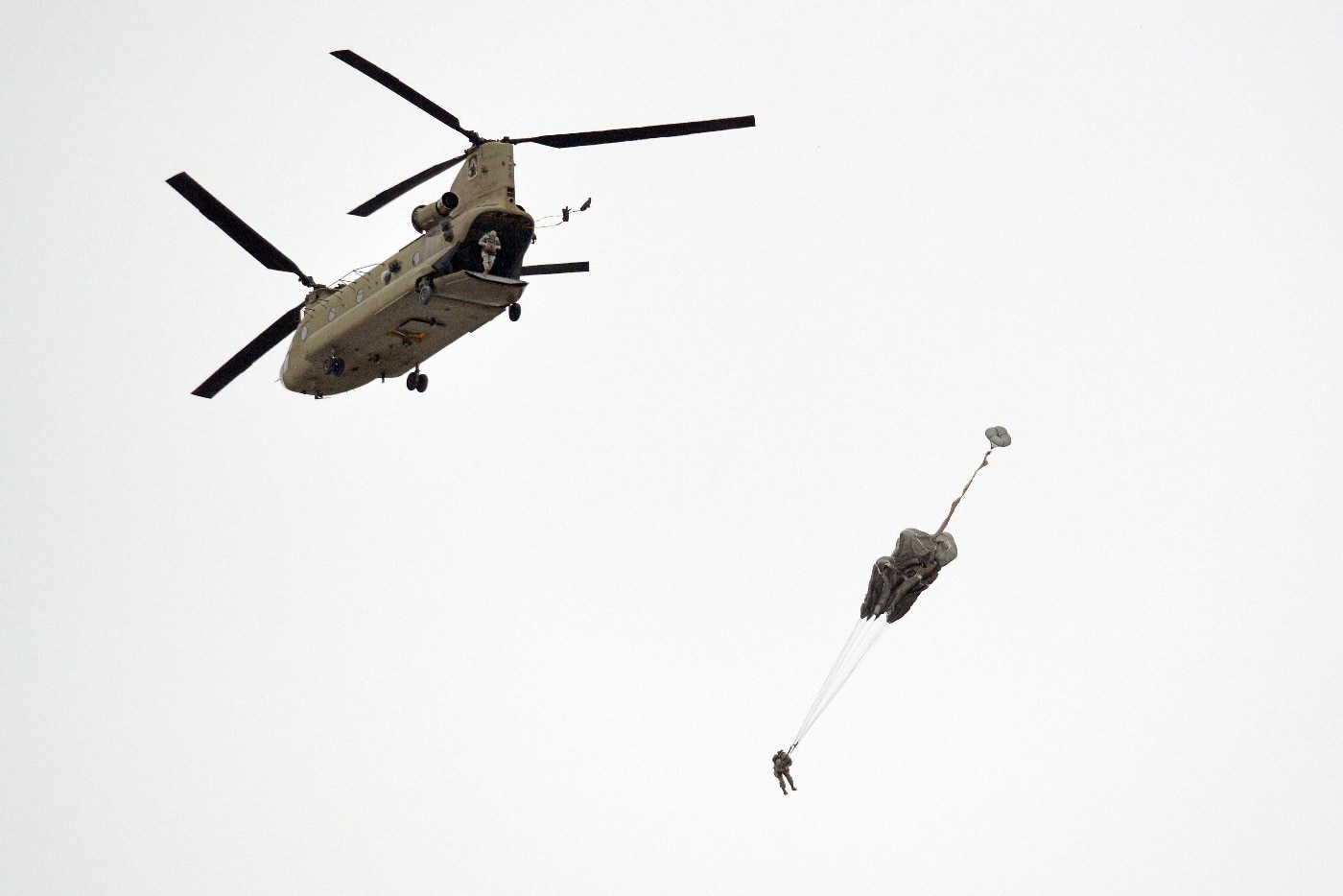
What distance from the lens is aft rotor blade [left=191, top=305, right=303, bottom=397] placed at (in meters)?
44.0

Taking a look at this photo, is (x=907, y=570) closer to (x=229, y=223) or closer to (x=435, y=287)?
(x=435, y=287)

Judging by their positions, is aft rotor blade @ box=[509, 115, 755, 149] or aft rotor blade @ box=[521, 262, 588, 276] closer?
aft rotor blade @ box=[509, 115, 755, 149]

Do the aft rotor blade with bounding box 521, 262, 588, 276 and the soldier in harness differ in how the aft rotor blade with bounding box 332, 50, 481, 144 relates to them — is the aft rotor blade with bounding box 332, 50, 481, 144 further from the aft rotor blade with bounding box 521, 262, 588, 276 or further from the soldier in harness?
the soldier in harness

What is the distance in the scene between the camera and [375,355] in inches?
1720

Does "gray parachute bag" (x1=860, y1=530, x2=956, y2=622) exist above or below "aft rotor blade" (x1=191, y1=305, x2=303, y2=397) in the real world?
above

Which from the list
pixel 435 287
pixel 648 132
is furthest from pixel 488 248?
pixel 648 132

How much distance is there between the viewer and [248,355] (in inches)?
1736

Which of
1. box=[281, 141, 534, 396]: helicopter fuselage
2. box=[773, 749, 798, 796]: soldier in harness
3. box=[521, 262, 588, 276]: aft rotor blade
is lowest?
box=[773, 749, 798, 796]: soldier in harness

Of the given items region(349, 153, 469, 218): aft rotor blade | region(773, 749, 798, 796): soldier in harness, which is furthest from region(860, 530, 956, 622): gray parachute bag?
region(349, 153, 469, 218): aft rotor blade

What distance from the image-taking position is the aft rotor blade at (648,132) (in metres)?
39.1

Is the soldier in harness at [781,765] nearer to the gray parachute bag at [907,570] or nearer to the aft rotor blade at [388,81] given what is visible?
the gray parachute bag at [907,570]

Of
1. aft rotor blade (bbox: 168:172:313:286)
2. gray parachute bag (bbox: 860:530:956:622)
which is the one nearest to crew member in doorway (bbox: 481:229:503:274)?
aft rotor blade (bbox: 168:172:313:286)

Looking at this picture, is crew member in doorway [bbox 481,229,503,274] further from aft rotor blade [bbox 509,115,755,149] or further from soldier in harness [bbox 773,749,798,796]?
soldier in harness [bbox 773,749,798,796]

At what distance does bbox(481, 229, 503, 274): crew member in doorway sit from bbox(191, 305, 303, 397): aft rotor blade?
6.95 m
